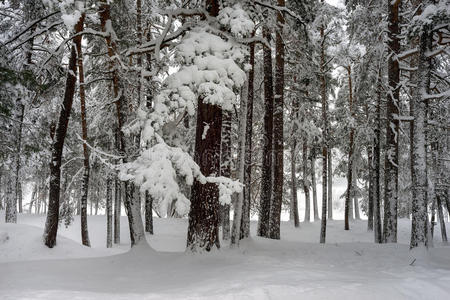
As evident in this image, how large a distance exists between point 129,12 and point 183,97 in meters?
6.26

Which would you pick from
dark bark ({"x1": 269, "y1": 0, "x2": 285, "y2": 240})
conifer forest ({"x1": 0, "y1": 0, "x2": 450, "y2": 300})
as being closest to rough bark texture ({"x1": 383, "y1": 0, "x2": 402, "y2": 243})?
conifer forest ({"x1": 0, "y1": 0, "x2": 450, "y2": 300})

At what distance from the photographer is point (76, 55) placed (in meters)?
11.8

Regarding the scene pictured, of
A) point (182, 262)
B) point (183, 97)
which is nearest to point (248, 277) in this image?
point (182, 262)

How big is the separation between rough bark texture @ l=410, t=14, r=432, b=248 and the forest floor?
65 centimetres

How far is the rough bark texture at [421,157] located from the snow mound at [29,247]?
9.83 m

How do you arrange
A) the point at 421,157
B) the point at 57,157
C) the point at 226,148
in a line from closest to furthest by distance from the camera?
the point at 421,157 < the point at 57,157 < the point at 226,148

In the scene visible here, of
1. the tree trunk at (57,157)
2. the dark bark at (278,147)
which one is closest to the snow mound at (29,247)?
the tree trunk at (57,157)

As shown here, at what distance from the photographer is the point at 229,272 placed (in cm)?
702

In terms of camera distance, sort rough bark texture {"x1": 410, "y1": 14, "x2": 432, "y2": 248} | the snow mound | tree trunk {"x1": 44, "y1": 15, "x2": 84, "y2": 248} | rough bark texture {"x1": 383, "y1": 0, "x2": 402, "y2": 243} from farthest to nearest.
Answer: rough bark texture {"x1": 383, "y1": 0, "x2": 402, "y2": 243} → tree trunk {"x1": 44, "y1": 15, "x2": 84, "y2": 248} → the snow mound → rough bark texture {"x1": 410, "y1": 14, "x2": 432, "y2": 248}

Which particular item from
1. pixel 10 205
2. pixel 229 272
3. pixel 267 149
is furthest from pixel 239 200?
pixel 10 205

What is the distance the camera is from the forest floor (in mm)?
5375

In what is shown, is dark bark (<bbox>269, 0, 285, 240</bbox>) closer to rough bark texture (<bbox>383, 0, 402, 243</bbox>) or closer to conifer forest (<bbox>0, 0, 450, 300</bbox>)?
conifer forest (<bbox>0, 0, 450, 300</bbox>)

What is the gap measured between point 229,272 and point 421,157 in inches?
245

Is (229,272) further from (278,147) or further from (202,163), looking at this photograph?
(278,147)
